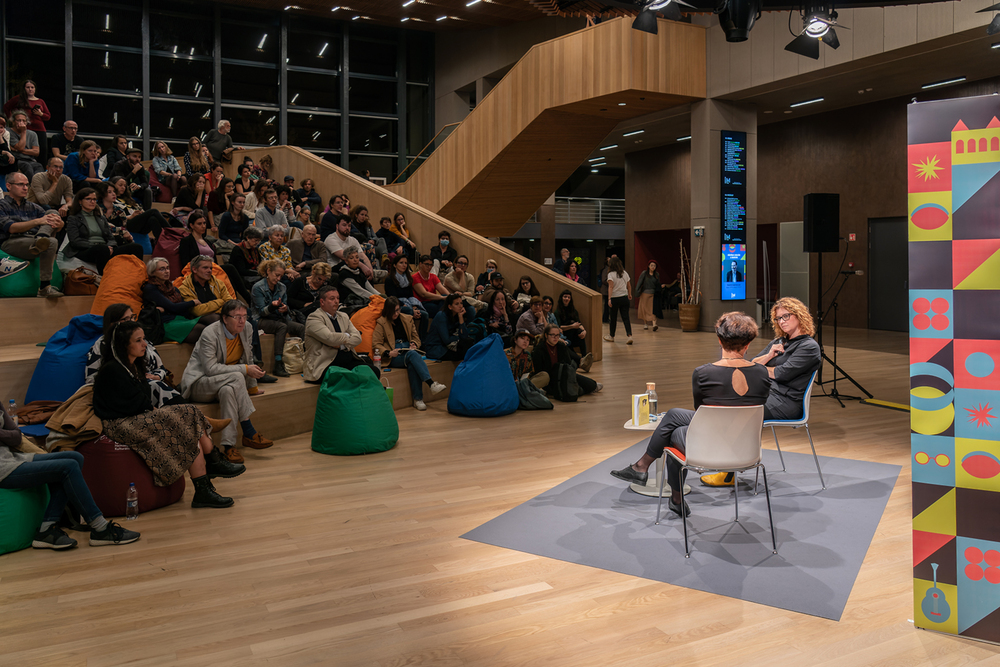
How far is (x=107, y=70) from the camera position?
1602 centimetres

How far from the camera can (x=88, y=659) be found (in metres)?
2.67

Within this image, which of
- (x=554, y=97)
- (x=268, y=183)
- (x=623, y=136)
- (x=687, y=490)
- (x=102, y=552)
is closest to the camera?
(x=102, y=552)

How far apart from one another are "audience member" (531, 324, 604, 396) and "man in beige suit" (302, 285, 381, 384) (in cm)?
209

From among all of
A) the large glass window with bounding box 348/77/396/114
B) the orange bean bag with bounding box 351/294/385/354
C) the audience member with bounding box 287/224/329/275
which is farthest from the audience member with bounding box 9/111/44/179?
the large glass window with bounding box 348/77/396/114

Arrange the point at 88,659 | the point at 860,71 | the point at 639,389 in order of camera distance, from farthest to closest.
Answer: the point at 860,71 → the point at 639,389 → the point at 88,659

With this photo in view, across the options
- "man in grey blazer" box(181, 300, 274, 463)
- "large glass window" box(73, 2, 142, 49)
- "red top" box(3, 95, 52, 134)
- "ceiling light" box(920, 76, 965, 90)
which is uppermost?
"large glass window" box(73, 2, 142, 49)

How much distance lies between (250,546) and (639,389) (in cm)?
527

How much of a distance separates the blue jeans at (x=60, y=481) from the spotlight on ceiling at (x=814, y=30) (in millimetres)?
7693

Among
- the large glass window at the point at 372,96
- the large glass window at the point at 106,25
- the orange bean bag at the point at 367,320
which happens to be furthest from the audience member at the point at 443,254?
the large glass window at the point at 106,25


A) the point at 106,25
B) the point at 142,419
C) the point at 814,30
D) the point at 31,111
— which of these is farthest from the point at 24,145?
the point at 814,30

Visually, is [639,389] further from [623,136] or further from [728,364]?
[623,136]

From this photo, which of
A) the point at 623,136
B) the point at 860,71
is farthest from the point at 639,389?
the point at 623,136

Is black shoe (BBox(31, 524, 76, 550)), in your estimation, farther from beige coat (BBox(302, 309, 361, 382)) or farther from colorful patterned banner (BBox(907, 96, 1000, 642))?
colorful patterned banner (BBox(907, 96, 1000, 642))

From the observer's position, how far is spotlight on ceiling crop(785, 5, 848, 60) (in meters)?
7.87
